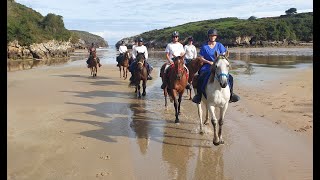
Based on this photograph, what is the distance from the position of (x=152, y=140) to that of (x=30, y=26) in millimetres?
47579

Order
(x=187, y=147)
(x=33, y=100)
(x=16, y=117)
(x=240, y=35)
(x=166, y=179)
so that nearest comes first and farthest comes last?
(x=166, y=179)
(x=187, y=147)
(x=16, y=117)
(x=33, y=100)
(x=240, y=35)

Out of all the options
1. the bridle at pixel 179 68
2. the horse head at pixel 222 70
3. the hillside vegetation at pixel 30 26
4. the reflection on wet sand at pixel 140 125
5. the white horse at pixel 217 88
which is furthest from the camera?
the hillside vegetation at pixel 30 26

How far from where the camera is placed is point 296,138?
324 inches

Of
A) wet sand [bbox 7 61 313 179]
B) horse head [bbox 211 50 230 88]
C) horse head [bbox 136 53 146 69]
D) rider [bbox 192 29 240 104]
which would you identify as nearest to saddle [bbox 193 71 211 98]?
rider [bbox 192 29 240 104]

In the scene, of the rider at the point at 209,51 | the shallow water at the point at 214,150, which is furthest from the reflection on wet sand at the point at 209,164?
the rider at the point at 209,51

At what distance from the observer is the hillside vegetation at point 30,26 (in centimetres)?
4547

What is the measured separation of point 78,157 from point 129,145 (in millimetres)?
1346

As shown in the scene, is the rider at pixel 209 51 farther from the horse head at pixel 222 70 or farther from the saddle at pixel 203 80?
the horse head at pixel 222 70

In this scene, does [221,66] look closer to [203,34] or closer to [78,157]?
[78,157]

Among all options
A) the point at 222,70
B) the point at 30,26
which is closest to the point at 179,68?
the point at 222,70

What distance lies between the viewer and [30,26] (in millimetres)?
50500

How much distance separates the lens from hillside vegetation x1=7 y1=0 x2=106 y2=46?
45469mm

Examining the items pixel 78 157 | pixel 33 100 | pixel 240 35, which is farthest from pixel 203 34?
pixel 78 157

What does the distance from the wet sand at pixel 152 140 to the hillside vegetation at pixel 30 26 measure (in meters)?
34.5
